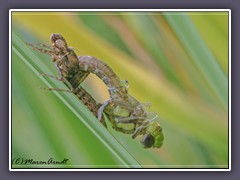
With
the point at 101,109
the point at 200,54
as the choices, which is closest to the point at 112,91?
the point at 101,109

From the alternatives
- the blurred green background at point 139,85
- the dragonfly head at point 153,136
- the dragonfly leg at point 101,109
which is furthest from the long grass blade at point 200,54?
the dragonfly leg at point 101,109

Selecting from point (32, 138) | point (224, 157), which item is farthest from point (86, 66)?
point (224, 157)

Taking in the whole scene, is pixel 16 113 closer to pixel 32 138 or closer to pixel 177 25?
pixel 32 138

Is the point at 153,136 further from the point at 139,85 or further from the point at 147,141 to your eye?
the point at 139,85

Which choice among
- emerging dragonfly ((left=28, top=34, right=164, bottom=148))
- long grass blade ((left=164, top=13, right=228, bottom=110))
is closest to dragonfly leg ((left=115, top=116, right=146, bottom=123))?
emerging dragonfly ((left=28, top=34, right=164, bottom=148))

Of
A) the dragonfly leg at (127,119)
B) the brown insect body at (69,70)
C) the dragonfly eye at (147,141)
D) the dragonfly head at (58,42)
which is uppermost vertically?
the dragonfly head at (58,42)

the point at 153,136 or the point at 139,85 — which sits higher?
the point at 139,85

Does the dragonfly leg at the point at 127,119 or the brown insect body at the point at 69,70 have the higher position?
the brown insect body at the point at 69,70

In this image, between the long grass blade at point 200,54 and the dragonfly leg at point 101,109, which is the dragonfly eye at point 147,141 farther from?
the long grass blade at point 200,54

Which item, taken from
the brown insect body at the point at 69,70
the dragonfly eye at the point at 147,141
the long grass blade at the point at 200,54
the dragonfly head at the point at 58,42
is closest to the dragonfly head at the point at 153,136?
the dragonfly eye at the point at 147,141
